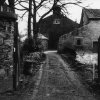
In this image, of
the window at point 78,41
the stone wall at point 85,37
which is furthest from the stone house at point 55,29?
the window at point 78,41

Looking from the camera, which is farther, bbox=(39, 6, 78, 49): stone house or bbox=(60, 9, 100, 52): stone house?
bbox=(39, 6, 78, 49): stone house

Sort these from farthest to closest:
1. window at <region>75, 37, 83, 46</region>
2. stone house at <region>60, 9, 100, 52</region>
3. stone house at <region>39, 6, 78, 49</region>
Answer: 1. stone house at <region>39, 6, 78, 49</region>
2. window at <region>75, 37, 83, 46</region>
3. stone house at <region>60, 9, 100, 52</region>

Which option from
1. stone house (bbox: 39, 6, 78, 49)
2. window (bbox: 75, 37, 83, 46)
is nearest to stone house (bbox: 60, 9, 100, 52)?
window (bbox: 75, 37, 83, 46)

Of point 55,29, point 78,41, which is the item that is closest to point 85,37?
point 78,41

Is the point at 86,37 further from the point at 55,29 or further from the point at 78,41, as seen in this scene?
the point at 55,29

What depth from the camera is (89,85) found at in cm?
1138

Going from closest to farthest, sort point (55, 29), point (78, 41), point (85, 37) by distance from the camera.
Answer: point (85, 37) < point (78, 41) < point (55, 29)

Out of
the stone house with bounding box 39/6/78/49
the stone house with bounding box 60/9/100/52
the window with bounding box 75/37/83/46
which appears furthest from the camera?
the stone house with bounding box 39/6/78/49

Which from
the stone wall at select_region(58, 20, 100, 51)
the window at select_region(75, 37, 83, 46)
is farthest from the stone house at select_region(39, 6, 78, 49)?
the window at select_region(75, 37, 83, 46)

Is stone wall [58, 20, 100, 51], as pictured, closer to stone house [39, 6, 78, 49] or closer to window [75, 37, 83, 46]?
window [75, 37, 83, 46]

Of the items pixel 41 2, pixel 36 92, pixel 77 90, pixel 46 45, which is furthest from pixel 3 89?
pixel 46 45

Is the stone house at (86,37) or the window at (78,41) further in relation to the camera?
the window at (78,41)

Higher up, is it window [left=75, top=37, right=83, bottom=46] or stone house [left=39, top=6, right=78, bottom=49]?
stone house [left=39, top=6, right=78, bottom=49]

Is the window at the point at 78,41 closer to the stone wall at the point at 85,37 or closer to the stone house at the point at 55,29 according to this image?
the stone wall at the point at 85,37
